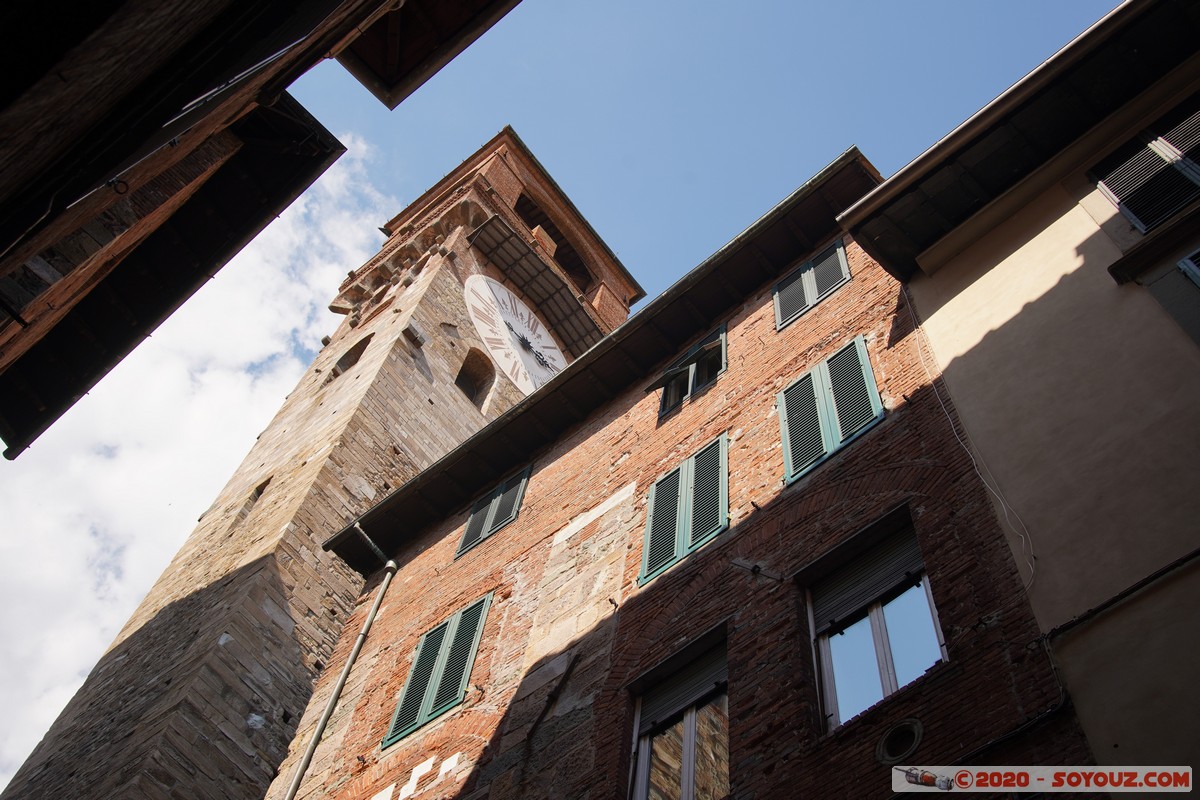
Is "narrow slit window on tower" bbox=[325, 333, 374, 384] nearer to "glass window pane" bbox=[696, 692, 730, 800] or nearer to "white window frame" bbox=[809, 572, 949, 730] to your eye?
"glass window pane" bbox=[696, 692, 730, 800]

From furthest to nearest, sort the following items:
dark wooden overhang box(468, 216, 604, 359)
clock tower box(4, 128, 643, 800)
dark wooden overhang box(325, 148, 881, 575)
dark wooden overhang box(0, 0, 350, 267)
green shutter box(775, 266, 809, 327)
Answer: dark wooden overhang box(468, 216, 604, 359) < clock tower box(4, 128, 643, 800) < dark wooden overhang box(325, 148, 881, 575) < green shutter box(775, 266, 809, 327) < dark wooden overhang box(0, 0, 350, 267)

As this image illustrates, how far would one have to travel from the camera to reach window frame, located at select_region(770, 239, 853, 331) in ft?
36.7

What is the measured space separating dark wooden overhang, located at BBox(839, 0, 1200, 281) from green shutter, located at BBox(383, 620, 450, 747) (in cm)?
537

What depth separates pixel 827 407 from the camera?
930 centimetres

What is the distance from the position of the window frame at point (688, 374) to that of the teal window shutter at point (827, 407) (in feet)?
5.77

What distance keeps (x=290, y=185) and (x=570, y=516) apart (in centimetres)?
408

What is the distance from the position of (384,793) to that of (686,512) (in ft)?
11.1

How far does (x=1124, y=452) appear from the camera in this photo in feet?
20.6

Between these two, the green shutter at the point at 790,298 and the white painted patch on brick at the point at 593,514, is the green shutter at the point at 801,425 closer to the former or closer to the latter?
the green shutter at the point at 790,298

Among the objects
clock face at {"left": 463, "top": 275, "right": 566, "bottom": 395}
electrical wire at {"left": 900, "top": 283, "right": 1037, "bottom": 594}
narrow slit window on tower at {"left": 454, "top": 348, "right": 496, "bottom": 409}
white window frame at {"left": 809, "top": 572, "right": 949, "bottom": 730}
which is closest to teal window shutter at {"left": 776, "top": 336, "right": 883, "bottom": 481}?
electrical wire at {"left": 900, "top": 283, "right": 1037, "bottom": 594}

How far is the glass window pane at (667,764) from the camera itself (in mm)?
7398

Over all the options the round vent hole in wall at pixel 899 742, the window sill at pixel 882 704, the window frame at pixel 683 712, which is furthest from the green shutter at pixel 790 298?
the round vent hole in wall at pixel 899 742

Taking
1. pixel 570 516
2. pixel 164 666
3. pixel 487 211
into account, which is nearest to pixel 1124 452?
pixel 570 516

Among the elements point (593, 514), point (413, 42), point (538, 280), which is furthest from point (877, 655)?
point (538, 280)
